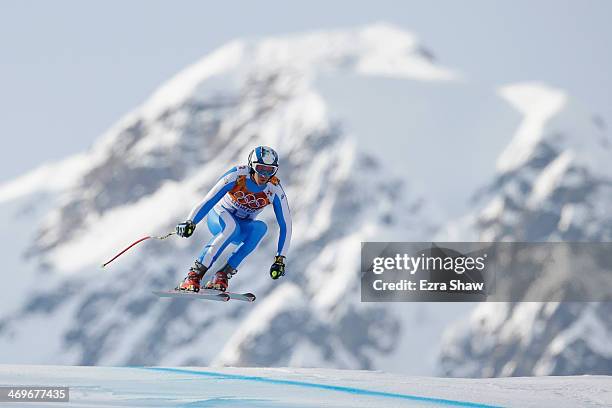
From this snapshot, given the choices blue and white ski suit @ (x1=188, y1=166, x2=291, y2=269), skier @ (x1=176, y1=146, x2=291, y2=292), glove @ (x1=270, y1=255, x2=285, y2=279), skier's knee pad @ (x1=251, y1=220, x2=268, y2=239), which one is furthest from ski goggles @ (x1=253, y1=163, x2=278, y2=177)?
glove @ (x1=270, y1=255, x2=285, y2=279)

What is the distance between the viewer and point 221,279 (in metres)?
17.5

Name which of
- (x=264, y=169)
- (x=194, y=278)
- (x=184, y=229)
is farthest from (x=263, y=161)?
(x=194, y=278)

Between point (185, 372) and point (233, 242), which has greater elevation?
point (233, 242)

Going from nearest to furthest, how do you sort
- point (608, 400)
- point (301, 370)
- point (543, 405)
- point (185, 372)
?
point (543, 405) < point (608, 400) < point (185, 372) < point (301, 370)

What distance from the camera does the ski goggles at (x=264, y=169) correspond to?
55.6 feet

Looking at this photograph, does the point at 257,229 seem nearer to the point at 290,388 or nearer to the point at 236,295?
the point at 236,295

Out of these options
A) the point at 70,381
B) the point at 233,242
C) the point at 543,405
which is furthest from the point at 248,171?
the point at 543,405

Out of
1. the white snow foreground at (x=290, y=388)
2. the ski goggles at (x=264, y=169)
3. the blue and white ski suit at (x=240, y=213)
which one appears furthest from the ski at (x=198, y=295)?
the ski goggles at (x=264, y=169)

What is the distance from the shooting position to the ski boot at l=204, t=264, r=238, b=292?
57.0 ft

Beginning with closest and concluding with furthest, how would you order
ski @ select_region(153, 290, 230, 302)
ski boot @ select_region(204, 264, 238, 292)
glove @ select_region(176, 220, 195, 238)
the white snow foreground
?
the white snow foreground → glove @ select_region(176, 220, 195, 238) → ski @ select_region(153, 290, 230, 302) → ski boot @ select_region(204, 264, 238, 292)

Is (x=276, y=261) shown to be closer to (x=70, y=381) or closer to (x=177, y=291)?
(x=177, y=291)

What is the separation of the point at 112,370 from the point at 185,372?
1178mm

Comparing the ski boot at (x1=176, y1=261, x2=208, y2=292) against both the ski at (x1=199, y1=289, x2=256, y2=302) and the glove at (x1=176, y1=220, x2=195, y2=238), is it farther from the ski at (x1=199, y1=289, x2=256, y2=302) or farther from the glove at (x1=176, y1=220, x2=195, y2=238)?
the glove at (x1=176, y1=220, x2=195, y2=238)

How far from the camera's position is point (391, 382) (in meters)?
16.8
